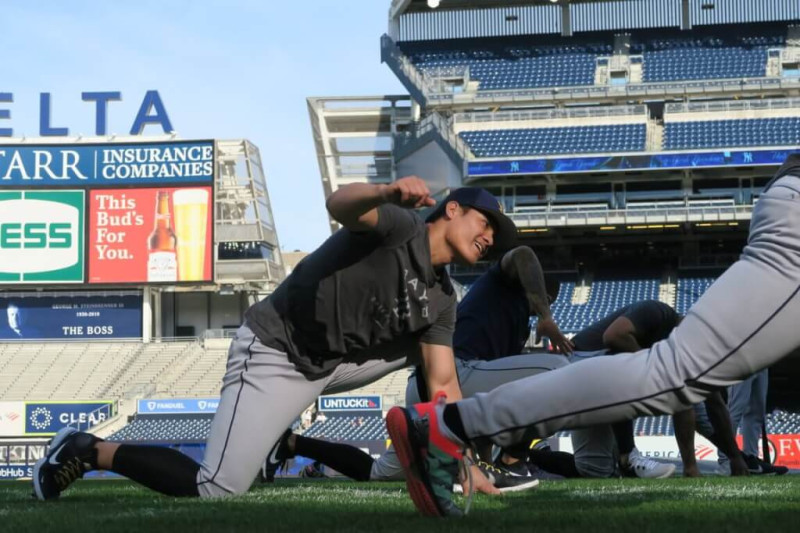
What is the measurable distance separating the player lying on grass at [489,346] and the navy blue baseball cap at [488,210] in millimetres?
1463

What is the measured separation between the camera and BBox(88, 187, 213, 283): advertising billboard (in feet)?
135

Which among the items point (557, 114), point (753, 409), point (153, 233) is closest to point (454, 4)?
point (557, 114)

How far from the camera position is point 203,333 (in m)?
43.9

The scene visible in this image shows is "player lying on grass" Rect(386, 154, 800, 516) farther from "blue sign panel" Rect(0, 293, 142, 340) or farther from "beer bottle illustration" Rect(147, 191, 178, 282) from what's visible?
"blue sign panel" Rect(0, 293, 142, 340)

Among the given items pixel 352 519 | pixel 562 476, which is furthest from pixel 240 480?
pixel 562 476

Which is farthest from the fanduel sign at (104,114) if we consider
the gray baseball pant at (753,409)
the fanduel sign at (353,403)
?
the gray baseball pant at (753,409)

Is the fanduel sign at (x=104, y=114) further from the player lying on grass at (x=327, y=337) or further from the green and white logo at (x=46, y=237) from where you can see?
the player lying on grass at (x=327, y=337)

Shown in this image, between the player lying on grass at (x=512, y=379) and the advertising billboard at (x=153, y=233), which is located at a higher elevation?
the advertising billboard at (x=153, y=233)

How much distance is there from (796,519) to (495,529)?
1.06 metres

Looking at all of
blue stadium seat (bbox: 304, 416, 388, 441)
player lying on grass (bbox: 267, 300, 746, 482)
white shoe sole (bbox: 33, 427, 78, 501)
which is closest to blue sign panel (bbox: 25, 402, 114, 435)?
blue stadium seat (bbox: 304, 416, 388, 441)

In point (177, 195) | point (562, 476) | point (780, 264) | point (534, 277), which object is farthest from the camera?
point (177, 195)

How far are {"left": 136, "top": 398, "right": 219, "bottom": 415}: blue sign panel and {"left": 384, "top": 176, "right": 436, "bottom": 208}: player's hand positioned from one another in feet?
101

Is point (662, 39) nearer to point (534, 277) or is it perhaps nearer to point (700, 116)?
point (700, 116)

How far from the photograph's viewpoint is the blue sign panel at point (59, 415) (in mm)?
36344
